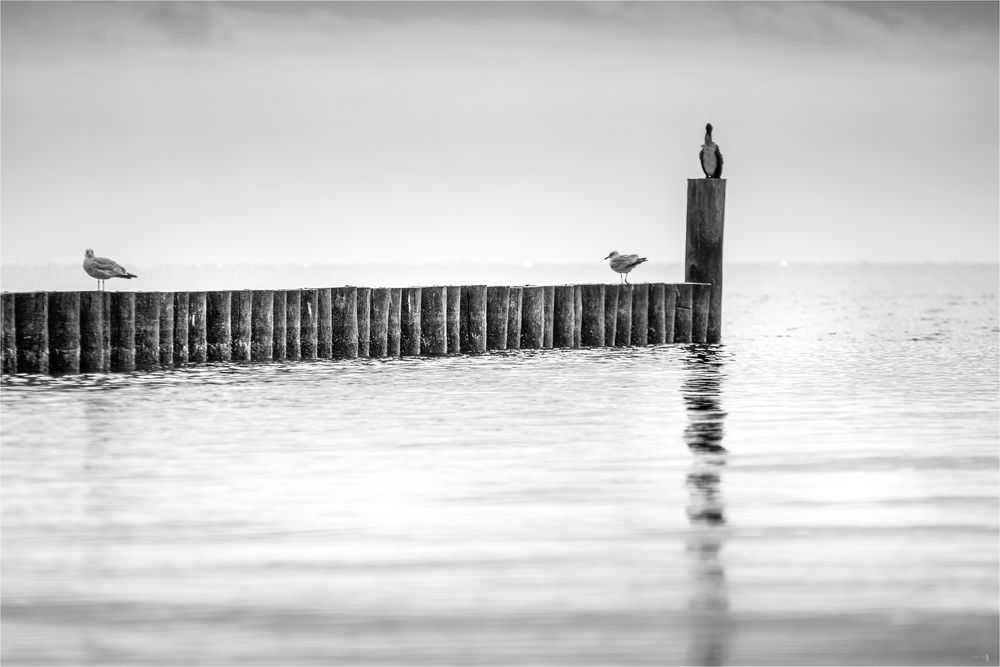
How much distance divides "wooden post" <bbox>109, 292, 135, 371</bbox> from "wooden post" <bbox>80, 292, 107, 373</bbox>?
0.14 metres

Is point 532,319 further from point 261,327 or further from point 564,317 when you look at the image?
point 261,327

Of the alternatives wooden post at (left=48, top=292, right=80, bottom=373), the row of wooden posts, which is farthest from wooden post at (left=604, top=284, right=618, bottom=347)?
wooden post at (left=48, top=292, right=80, bottom=373)

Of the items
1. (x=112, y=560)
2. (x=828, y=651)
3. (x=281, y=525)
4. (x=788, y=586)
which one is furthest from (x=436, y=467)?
(x=828, y=651)

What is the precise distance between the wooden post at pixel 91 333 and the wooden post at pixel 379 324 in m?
3.29

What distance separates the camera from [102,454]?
8984 mm

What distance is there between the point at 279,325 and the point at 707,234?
21.9 ft

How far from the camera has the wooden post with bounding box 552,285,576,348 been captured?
1905 cm

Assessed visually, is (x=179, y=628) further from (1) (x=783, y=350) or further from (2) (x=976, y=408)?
(1) (x=783, y=350)

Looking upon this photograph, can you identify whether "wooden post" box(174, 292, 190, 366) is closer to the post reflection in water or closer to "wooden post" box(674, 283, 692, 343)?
the post reflection in water

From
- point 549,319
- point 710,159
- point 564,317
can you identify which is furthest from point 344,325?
point 710,159

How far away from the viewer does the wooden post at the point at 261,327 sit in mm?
16469

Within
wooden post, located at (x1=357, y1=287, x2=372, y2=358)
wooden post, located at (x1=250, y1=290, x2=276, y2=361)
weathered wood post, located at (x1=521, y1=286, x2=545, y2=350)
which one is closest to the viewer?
wooden post, located at (x1=250, y1=290, x2=276, y2=361)

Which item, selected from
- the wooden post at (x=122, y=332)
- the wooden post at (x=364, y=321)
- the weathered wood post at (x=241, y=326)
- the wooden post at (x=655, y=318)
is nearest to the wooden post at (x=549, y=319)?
the wooden post at (x=655, y=318)

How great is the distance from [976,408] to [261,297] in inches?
315
